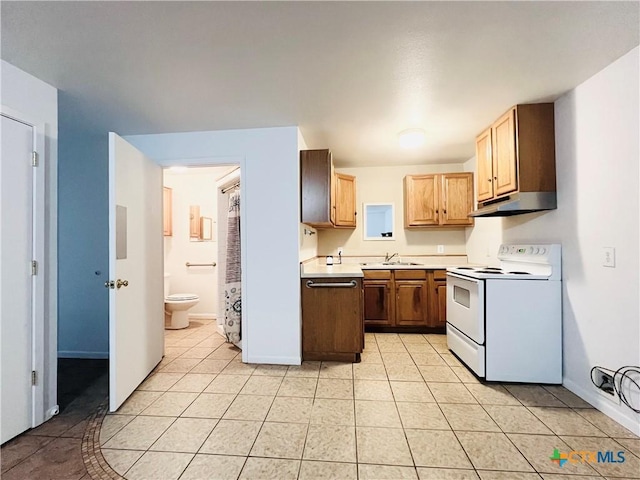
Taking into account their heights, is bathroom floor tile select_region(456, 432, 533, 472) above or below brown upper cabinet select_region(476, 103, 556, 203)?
below

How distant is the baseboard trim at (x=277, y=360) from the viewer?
2809 millimetres

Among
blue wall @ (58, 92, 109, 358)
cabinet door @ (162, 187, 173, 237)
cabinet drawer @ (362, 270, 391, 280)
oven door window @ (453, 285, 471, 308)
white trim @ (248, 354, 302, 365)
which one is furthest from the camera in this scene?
cabinet door @ (162, 187, 173, 237)

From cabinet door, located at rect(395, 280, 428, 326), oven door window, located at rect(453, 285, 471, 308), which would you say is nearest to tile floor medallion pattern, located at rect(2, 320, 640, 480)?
oven door window, located at rect(453, 285, 471, 308)

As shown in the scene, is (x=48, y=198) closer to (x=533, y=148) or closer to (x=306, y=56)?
(x=306, y=56)

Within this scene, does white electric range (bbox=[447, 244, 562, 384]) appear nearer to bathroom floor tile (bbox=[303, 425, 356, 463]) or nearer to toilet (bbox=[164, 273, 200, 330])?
bathroom floor tile (bbox=[303, 425, 356, 463])

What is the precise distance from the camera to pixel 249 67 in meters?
1.87

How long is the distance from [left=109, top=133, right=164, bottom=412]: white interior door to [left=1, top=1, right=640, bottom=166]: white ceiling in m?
0.51

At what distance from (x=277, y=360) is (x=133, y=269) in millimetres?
1488

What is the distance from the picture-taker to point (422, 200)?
4043 millimetres

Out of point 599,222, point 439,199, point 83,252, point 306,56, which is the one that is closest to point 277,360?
point 83,252

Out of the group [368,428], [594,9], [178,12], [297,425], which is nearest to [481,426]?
[368,428]

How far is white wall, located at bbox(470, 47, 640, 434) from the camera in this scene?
179 centimetres

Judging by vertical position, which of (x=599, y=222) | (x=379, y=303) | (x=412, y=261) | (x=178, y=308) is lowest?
(x=178, y=308)

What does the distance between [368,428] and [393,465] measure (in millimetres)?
316
